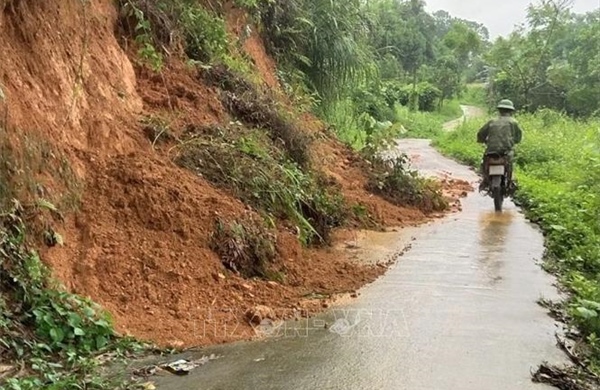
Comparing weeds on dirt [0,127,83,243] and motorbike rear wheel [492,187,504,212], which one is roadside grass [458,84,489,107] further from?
weeds on dirt [0,127,83,243]

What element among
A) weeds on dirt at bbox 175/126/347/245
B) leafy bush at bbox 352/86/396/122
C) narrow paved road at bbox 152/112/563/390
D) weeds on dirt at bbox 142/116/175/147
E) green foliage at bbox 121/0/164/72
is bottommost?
narrow paved road at bbox 152/112/563/390

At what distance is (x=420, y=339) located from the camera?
4617 millimetres

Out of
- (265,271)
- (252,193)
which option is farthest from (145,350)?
(252,193)

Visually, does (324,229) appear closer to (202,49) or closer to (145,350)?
(202,49)

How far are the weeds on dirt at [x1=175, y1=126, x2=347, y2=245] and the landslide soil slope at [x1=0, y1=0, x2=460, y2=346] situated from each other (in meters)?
0.25

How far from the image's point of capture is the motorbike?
1012 centimetres

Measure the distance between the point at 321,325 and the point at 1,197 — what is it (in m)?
2.32

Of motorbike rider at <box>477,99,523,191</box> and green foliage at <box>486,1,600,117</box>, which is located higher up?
green foliage at <box>486,1,600,117</box>

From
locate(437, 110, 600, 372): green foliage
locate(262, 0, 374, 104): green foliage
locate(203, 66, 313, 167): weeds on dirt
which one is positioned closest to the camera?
locate(437, 110, 600, 372): green foliage

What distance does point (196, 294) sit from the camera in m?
4.99

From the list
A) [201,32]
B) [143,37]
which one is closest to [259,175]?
[143,37]

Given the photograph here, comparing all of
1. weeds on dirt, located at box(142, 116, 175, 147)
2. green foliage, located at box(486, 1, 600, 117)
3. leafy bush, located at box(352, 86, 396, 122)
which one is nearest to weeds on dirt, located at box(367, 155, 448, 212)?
weeds on dirt, located at box(142, 116, 175, 147)

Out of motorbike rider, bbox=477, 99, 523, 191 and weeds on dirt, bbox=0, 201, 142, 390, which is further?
Answer: motorbike rider, bbox=477, 99, 523, 191

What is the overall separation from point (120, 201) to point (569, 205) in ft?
21.4
